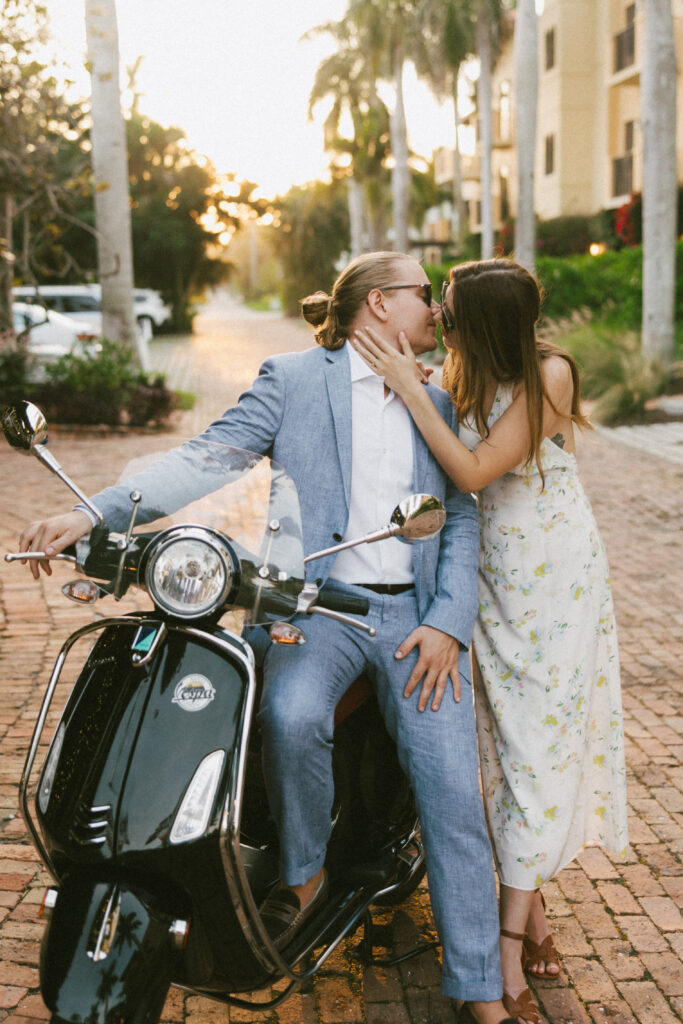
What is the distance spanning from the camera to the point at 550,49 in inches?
1297

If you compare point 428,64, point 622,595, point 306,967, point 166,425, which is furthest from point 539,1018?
point 428,64

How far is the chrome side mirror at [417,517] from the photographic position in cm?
209

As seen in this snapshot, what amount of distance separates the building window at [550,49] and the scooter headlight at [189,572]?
3466 centimetres

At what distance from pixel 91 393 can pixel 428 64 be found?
92.5ft

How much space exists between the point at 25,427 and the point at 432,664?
1106mm

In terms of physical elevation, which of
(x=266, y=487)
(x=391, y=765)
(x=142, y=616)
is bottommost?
(x=391, y=765)

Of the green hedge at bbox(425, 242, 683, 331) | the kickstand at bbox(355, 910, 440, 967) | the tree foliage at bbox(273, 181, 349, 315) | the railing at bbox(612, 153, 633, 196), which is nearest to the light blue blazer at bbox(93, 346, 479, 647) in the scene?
the kickstand at bbox(355, 910, 440, 967)

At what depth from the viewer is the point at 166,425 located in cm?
1429

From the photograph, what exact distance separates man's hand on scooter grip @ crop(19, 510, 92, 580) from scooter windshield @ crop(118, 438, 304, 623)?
13 centimetres

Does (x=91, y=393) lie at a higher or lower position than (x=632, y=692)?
higher

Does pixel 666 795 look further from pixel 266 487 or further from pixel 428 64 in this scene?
pixel 428 64

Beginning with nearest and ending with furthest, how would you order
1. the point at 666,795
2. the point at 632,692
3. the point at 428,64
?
1. the point at 666,795
2. the point at 632,692
3. the point at 428,64

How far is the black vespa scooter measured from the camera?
185cm

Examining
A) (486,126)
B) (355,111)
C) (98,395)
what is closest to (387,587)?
(98,395)
